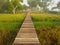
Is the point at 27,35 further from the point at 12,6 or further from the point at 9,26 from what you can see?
the point at 12,6

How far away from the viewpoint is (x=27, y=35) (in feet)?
16.6

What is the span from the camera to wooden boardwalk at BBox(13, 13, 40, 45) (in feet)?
15.1

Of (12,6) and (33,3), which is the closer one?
(12,6)

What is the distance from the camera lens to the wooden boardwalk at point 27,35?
15.1 ft

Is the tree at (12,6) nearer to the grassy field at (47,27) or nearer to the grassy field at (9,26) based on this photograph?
the grassy field at (9,26)

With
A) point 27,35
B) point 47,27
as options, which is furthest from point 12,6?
point 47,27

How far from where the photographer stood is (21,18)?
5352mm

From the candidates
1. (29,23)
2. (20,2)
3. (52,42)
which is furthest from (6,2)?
(52,42)

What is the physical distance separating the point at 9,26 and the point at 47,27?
0.82 meters

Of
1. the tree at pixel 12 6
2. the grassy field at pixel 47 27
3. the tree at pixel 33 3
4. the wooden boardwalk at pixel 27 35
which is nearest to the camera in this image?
the wooden boardwalk at pixel 27 35

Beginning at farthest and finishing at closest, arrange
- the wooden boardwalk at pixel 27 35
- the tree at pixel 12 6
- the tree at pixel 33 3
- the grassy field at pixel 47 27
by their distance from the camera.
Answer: the tree at pixel 33 3, the tree at pixel 12 6, the grassy field at pixel 47 27, the wooden boardwalk at pixel 27 35

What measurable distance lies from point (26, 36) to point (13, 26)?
1.23ft

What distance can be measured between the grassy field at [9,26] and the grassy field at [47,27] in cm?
35

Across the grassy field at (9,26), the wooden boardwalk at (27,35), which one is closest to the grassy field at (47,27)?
the wooden boardwalk at (27,35)
